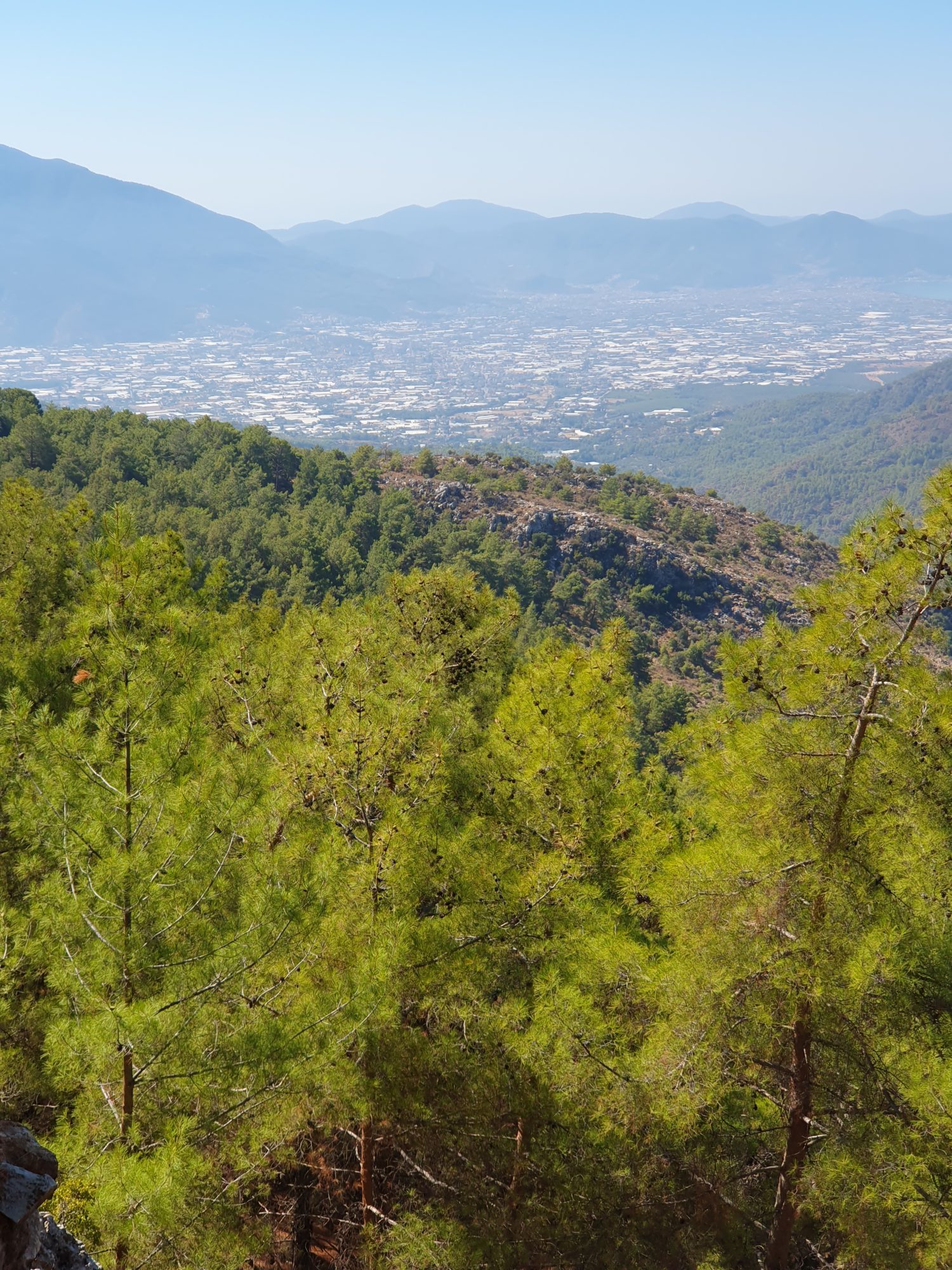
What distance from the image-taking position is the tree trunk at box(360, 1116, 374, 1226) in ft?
23.1

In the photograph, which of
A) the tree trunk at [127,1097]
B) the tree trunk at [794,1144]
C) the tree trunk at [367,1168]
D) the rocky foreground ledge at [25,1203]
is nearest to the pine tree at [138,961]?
the tree trunk at [127,1097]

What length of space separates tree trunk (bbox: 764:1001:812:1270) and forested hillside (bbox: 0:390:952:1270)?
0.03m

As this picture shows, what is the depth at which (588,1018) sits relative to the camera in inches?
271

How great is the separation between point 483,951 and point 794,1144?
299 centimetres

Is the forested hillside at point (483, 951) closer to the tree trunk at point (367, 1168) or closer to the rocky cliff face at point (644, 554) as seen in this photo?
the tree trunk at point (367, 1168)

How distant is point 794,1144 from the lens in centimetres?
675

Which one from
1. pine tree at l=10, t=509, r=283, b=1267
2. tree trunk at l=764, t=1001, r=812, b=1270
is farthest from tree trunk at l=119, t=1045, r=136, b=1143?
tree trunk at l=764, t=1001, r=812, b=1270

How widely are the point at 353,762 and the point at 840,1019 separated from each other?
172 inches

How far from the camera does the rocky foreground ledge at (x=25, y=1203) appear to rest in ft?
13.3

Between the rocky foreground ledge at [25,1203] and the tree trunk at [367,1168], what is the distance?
9.29 feet

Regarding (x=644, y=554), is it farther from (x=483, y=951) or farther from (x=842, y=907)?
(x=842, y=907)

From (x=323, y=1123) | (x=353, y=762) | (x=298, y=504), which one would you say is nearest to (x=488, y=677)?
(x=353, y=762)

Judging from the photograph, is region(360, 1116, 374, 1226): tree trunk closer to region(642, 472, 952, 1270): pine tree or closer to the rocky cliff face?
region(642, 472, 952, 1270): pine tree

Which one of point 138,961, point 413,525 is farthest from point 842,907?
point 413,525
